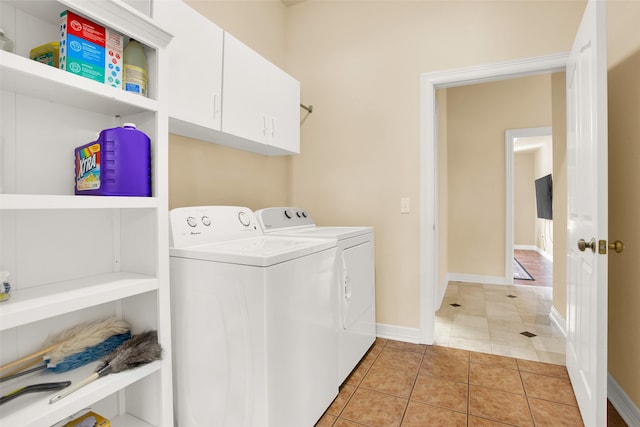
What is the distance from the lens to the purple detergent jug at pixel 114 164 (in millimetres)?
1124

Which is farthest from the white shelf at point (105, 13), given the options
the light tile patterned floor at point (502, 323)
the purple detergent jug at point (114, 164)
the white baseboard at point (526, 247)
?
the white baseboard at point (526, 247)

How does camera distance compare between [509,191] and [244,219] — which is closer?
[244,219]

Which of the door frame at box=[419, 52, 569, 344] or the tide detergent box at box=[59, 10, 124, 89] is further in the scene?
the door frame at box=[419, 52, 569, 344]

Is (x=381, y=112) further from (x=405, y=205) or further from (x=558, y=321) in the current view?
(x=558, y=321)

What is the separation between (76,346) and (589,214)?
7.11 ft

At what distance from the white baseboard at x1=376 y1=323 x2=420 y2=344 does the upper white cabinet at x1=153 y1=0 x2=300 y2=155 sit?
1618mm

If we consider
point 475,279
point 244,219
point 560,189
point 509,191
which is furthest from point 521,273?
point 244,219

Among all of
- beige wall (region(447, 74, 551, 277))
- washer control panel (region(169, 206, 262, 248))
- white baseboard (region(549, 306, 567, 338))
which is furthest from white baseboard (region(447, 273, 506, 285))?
washer control panel (region(169, 206, 262, 248))

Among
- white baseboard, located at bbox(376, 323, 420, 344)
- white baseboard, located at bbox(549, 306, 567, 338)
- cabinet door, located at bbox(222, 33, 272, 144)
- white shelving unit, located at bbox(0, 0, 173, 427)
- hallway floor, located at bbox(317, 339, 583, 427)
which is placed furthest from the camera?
white baseboard, located at bbox(549, 306, 567, 338)

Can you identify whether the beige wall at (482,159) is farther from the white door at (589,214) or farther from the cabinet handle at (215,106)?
the cabinet handle at (215,106)

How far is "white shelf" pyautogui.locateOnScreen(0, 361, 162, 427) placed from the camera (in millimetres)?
909

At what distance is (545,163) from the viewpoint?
22.6 ft

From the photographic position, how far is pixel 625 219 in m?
1.68

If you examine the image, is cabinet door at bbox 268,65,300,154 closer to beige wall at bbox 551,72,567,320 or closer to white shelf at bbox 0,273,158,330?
white shelf at bbox 0,273,158,330
